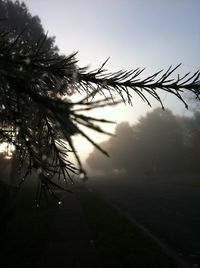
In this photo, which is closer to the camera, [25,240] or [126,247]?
[126,247]

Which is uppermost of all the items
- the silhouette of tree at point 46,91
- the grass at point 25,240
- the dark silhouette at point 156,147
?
the dark silhouette at point 156,147

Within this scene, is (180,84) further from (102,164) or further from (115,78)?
→ (102,164)

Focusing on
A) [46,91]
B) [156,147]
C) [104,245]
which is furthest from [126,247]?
[156,147]

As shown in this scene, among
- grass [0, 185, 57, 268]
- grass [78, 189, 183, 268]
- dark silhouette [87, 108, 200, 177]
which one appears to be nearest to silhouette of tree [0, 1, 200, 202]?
grass [0, 185, 57, 268]

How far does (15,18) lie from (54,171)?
28421 millimetres

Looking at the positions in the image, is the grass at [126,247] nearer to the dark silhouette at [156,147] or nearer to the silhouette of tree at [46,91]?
the silhouette of tree at [46,91]

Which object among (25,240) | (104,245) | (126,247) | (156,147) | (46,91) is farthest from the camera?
(156,147)

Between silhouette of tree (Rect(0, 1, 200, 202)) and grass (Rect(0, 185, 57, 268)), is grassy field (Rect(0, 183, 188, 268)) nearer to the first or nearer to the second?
grass (Rect(0, 185, 57, 268))

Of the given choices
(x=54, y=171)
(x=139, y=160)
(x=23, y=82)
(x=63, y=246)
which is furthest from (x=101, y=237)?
(x=139, y=160)

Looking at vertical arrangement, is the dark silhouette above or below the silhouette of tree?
above

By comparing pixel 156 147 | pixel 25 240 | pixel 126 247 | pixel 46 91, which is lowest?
pixel 25 240

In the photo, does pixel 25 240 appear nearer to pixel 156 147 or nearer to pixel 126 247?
pixel 126 247

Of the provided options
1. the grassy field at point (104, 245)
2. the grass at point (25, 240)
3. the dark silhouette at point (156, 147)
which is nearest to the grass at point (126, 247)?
the grassy field at point (104, 245)

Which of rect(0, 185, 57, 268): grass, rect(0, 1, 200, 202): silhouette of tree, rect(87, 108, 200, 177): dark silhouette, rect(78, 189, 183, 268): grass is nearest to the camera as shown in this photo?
rect(0, 1, 200, 202): silhouette of tree
